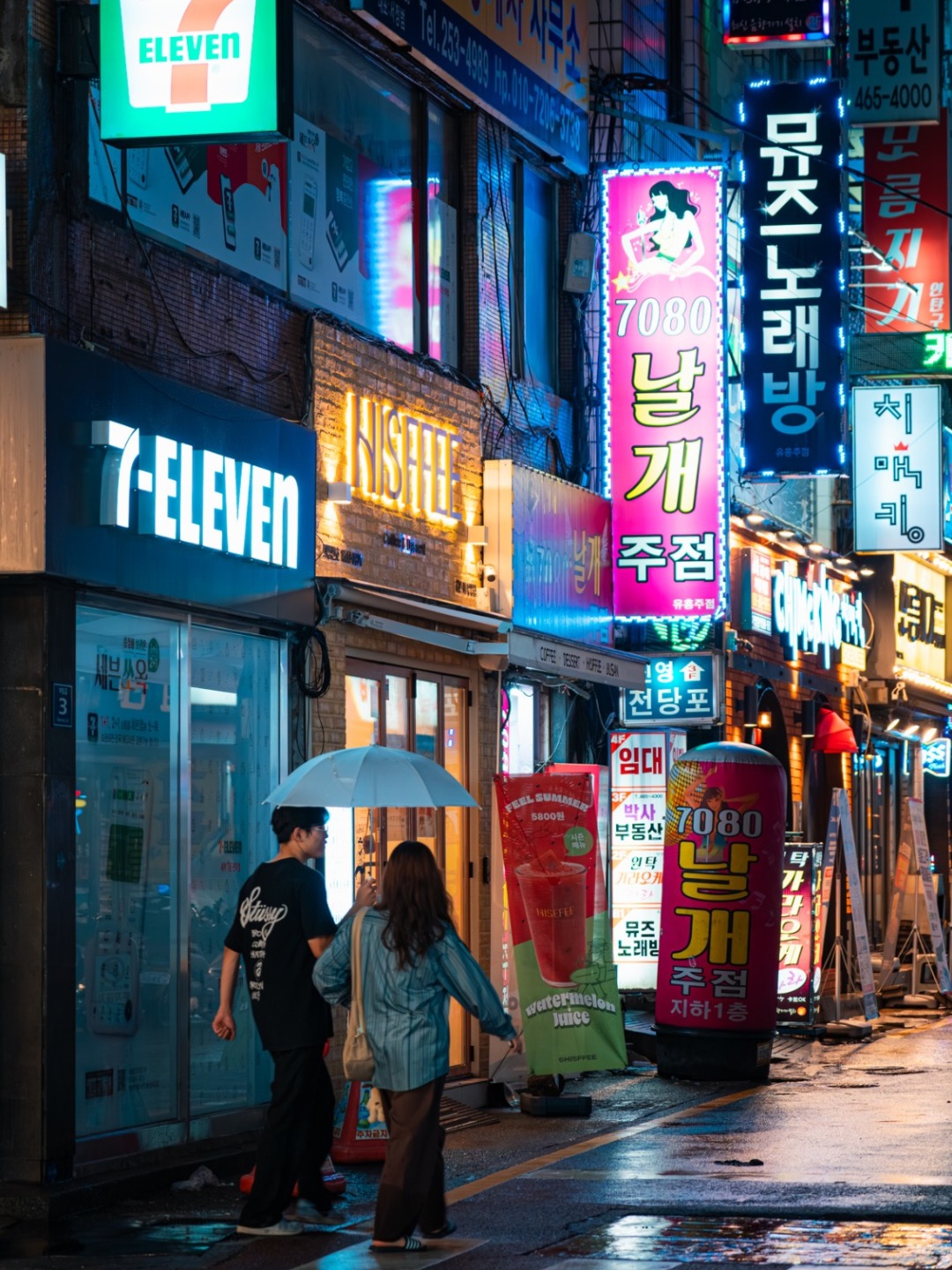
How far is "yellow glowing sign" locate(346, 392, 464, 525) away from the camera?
1442 cm

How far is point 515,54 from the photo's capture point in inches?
675

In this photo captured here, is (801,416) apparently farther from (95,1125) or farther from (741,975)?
(95,1125)

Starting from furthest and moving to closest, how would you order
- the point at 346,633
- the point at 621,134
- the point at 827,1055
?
the point at 621,134 < the point at 827,1055 < the point at 346,633

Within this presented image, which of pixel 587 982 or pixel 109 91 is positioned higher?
pixel 109 91

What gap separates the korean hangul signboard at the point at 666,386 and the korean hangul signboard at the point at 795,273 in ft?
6.68

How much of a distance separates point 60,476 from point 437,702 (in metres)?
5.43

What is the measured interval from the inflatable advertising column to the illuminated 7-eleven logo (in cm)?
734

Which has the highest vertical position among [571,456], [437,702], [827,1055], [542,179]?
[542,179]

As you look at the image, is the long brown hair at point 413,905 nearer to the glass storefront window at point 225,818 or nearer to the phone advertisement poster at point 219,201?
the glass storefront window at point 225,818

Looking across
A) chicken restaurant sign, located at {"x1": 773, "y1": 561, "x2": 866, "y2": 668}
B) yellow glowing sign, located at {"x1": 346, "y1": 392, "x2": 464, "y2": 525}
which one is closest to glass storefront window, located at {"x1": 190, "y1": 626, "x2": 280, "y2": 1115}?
yellow glowing sign, located at {"x1": 346, "y1": 392, "x2": 464, "y2": 525}

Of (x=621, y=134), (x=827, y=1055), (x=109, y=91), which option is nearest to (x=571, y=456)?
(x=621, y=134)

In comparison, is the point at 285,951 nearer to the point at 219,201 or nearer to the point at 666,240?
the point at 219,201

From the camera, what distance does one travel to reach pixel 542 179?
1888cm

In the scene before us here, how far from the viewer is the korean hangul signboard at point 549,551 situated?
16.6 meters
